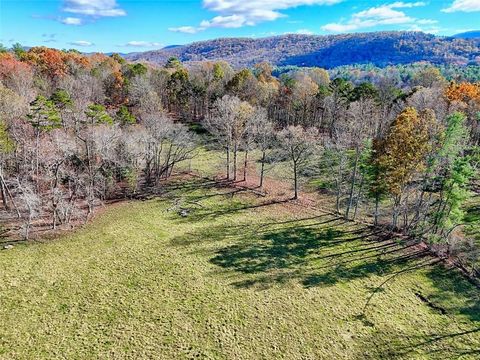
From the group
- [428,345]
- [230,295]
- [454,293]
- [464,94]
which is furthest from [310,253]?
[464,94]

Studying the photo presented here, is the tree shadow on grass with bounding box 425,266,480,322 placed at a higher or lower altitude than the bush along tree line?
lower

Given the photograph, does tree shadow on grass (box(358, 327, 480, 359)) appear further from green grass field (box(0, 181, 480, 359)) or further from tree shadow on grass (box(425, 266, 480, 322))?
tree shadow on grass (box(425, 266, 480, 322))

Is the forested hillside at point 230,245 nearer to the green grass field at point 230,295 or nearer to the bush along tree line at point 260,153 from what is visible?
the green grass field at point 230,295

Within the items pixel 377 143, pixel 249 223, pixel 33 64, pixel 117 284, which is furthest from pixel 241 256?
pixel 33 64

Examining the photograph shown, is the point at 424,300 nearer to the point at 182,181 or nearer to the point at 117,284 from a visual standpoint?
the point at 117,284

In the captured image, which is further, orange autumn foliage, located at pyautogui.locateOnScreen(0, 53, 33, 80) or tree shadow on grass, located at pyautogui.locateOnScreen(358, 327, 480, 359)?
orange autumn foliage, located at pyautogui.locateOnScreen(0, 53, 33, 80)

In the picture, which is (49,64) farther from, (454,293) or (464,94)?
(454,293)

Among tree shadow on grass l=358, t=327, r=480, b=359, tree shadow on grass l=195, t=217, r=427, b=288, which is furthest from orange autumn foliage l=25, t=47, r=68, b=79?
tree shadow on grass l=358, t=327, r=480, b=359

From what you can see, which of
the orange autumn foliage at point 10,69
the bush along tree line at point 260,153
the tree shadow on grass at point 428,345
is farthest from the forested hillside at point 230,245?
the orange autumn foliage at point 10,69
